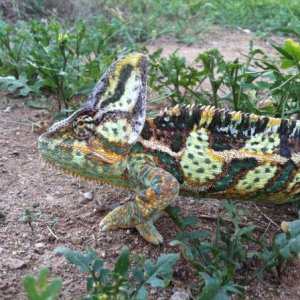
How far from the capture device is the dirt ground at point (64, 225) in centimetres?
211

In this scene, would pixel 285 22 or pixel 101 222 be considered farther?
Answer: pixel 285 22

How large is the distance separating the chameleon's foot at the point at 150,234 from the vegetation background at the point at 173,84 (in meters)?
0.05

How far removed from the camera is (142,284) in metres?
1.77

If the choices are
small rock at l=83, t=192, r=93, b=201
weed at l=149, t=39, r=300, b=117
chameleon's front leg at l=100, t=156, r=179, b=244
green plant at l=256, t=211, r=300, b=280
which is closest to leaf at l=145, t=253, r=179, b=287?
green plant at l=256, t=211, r=300, b=280

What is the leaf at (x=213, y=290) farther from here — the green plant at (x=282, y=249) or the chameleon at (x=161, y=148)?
the chameleon at (x=161, y=148)

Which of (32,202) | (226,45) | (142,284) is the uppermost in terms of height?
(142,284)

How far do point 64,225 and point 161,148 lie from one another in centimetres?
56

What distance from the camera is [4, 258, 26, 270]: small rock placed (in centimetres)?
218

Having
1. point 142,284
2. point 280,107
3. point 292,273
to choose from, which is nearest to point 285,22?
point 280,107

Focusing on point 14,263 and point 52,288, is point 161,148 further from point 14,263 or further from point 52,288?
point 52,288

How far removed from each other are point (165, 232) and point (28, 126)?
1.43 m

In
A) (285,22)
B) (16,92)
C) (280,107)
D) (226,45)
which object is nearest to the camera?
(280,107)

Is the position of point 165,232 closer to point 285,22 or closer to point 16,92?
point 16,92

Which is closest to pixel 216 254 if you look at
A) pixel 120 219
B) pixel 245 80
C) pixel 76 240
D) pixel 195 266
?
pixel 195 266
